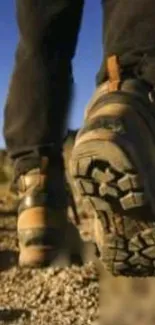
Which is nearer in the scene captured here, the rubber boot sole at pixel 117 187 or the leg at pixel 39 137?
the rubber boot sole at pixel 117 187

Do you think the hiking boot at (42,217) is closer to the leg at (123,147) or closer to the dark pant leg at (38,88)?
the dark pant leg at (38,88)

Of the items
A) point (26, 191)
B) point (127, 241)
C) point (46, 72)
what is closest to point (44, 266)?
point (26, 191)

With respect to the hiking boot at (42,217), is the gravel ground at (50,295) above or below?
below

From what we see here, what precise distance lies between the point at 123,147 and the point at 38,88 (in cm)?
119

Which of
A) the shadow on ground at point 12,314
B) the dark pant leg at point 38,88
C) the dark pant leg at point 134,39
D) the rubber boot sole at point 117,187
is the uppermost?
the dark pant leg at point 38,88

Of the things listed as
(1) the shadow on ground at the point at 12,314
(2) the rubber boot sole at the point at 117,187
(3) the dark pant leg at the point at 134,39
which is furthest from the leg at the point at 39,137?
(2) the rubber boot sole at the point at 117,187

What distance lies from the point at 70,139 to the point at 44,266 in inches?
19.2

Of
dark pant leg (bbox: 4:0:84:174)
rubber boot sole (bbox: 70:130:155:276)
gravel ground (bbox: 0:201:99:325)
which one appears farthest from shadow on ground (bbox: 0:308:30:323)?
rubber boot sole (bbox: 70:130:155:276)

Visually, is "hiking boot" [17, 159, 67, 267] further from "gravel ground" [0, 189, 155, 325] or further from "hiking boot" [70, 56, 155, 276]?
"hiking boot" [70, 56, 155, 276]

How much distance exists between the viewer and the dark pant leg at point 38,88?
2.72 m

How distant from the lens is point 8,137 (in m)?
2.85

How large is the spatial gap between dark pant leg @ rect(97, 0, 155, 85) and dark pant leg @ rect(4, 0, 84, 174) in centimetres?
63

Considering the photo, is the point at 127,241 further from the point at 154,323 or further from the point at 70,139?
the point at 70,139

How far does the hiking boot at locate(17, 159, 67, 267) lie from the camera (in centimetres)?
281
